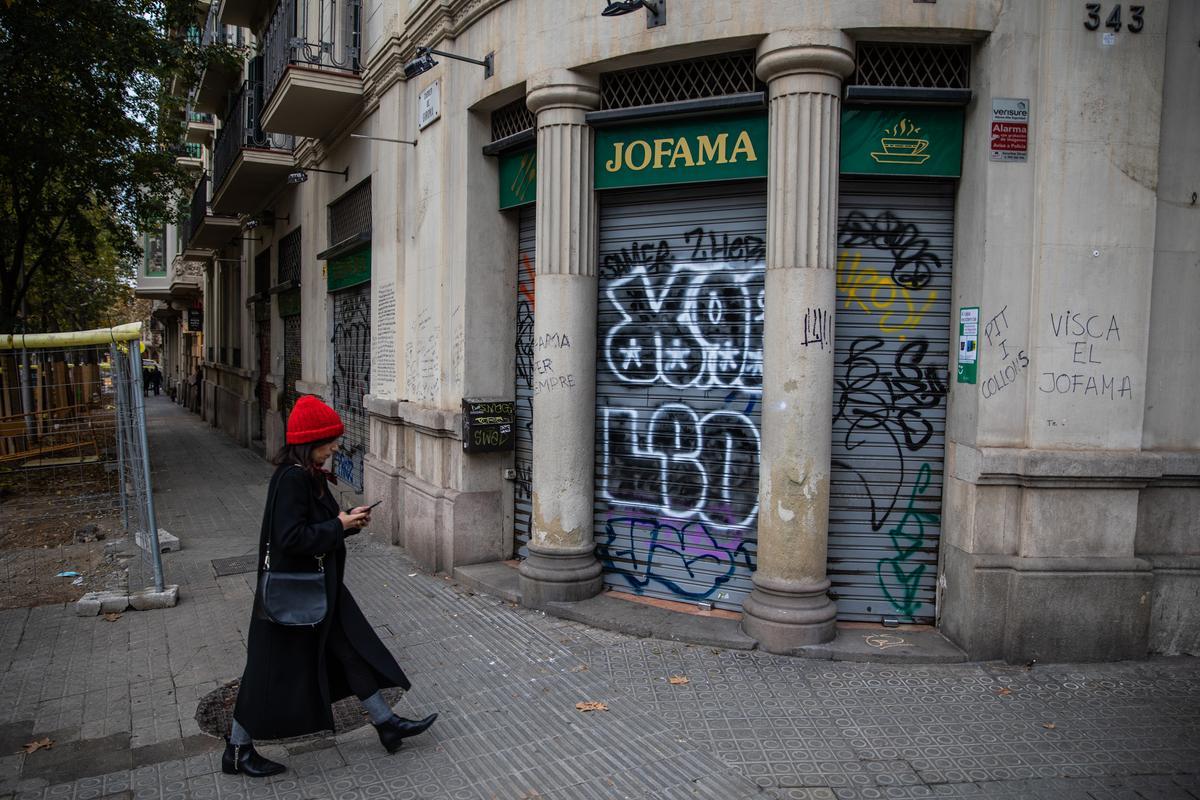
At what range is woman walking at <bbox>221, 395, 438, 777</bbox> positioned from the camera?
3793mm

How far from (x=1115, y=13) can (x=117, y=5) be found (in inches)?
506

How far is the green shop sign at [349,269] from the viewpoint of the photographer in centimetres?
1021

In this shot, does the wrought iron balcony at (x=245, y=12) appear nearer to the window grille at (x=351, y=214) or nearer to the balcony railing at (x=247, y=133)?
the balcony railing at (x=247, y=133)

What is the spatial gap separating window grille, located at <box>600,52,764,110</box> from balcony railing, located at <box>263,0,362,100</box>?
16.3 ft

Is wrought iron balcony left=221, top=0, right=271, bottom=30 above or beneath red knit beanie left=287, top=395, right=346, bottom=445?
above

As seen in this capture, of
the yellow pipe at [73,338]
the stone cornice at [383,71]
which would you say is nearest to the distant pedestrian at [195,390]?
the stone cornice at [383,71]

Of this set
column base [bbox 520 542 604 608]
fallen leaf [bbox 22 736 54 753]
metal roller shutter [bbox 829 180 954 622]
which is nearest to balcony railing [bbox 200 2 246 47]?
column base [bbox 520 542 604 608]

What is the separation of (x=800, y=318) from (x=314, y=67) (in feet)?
23.6

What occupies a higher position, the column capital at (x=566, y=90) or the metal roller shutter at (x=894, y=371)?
the column capital at (x=566, y=90)

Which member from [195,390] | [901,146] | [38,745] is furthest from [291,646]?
[195,390]

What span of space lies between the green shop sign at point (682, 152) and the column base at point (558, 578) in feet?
9.80

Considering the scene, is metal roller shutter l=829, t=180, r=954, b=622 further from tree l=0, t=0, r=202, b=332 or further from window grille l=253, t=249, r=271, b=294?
window grille l=253, t=249, r=271, b=294

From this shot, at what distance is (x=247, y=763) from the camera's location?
3.88m

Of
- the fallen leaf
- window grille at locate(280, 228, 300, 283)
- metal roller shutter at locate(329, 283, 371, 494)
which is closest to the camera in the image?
the fallen leaf
